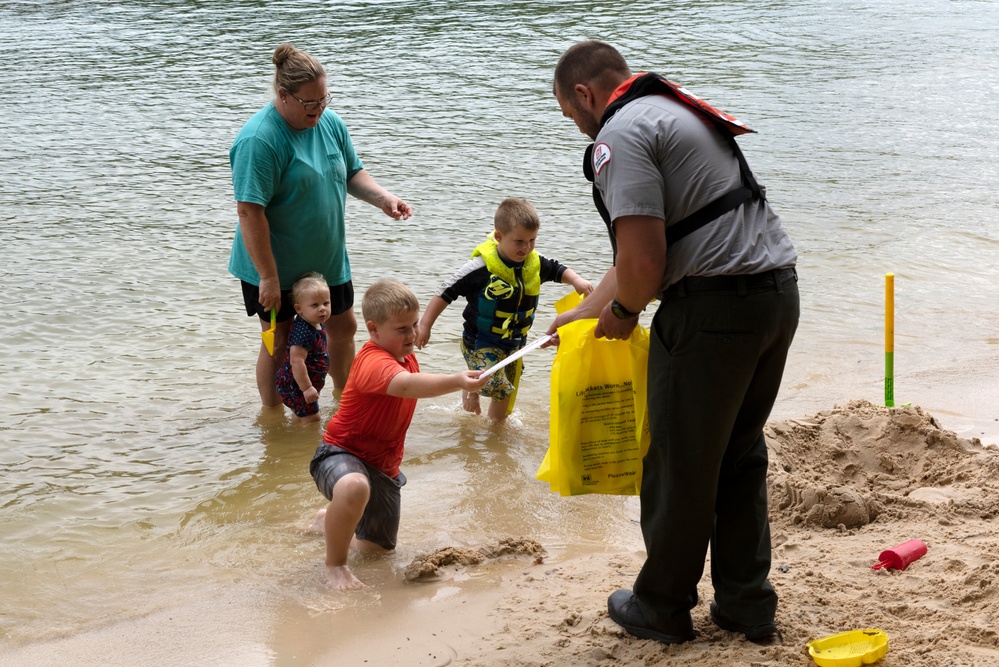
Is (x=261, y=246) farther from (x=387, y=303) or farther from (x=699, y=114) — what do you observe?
(x=699, y=114)

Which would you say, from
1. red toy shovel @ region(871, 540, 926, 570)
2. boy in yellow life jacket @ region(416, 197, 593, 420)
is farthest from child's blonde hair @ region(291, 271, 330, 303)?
red toy shovel @ region(871, 540, 926, 570)

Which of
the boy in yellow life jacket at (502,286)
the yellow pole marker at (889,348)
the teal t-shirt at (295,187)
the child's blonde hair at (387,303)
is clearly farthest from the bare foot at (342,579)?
the yellow pole marker at (889,348)

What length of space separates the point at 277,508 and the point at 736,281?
297 centimetres

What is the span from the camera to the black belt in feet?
10.0

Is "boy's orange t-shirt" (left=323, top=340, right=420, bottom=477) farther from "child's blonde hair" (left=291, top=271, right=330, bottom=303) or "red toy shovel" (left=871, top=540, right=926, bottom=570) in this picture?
"red toy shovel" (left=871, top=540, right=926, bottom=570)

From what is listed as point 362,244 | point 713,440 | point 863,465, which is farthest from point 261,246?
point 362,244

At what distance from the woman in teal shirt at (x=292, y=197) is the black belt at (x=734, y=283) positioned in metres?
2.72

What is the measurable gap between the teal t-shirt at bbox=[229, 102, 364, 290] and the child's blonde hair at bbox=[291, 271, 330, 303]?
36 millimetres

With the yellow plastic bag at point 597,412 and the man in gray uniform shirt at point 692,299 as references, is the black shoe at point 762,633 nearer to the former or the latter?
the man in gray uniform shirt at point 692,299

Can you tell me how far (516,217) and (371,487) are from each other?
172 centimetres

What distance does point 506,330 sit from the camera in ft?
18.7

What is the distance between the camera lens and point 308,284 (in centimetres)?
563

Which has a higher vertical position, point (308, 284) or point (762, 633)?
point (308, 284)

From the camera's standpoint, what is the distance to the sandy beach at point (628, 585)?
11.5ft
